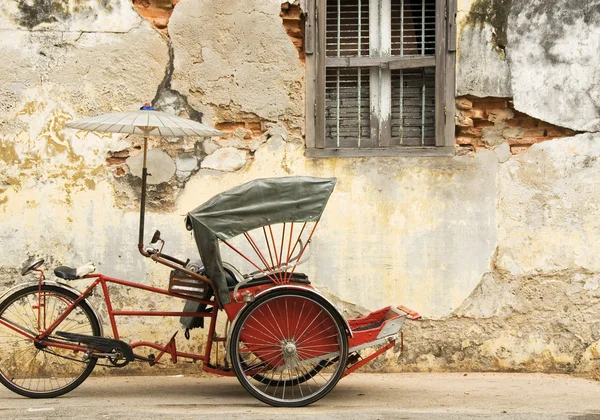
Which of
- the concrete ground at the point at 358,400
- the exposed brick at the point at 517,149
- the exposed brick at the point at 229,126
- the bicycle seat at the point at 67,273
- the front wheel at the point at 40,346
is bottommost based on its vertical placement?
the concrete ground at the point at 358,400

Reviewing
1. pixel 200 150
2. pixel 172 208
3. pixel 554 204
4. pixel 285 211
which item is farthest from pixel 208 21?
pixel 554 204

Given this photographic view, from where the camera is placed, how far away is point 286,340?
5.70m

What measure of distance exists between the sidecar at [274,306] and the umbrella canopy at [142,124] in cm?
55

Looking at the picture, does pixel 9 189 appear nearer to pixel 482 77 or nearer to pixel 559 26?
pixel 482 77

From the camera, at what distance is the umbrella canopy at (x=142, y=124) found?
223 inches

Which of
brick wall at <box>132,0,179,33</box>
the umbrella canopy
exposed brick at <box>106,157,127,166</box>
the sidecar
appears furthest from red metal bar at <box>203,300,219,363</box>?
brick wall at <box>132,0,179,33</box>

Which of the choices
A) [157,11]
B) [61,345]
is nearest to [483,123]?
[157,11]

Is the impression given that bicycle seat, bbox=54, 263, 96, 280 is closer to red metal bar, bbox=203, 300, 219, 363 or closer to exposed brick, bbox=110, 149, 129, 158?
red metal bar, bbox=203, 300, 219, 363

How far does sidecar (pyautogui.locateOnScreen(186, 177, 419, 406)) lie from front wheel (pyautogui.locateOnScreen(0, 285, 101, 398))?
95 centimetres

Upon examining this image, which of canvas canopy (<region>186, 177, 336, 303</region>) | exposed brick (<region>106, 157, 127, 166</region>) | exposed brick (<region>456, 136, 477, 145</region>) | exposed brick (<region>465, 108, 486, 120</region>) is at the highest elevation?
exposed brick (<region>465, 108, 486, 120</region>)

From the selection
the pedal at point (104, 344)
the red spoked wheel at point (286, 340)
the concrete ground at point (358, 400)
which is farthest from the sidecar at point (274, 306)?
the pedal at point (104, 344)

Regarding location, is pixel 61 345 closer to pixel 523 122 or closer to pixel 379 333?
pixel 379 333

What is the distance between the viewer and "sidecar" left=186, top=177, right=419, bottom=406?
560cm

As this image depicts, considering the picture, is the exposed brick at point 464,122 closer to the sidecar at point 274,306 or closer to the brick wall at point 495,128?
the brick wall at point 495,128
